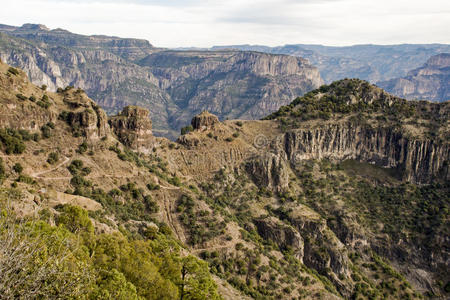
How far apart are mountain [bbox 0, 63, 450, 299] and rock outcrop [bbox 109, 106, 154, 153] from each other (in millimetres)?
305

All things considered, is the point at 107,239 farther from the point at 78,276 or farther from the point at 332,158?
the point at 332,158

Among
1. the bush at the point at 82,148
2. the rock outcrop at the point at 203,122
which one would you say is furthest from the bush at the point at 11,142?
the rock outcrop at the point at 203,122

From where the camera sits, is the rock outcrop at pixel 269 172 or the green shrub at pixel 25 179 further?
the rock outcrop at pixel 269 172

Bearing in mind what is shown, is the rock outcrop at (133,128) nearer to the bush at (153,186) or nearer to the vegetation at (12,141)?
the bush at (153,186)

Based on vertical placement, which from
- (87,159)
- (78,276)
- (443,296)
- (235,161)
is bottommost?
(443,296)

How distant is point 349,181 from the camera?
125438mm

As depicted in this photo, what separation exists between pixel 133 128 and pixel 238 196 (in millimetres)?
34908

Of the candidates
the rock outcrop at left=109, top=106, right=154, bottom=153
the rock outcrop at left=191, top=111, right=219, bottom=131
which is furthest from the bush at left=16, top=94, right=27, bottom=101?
the rock outcrop at left=191, top=111, right=219, bottom=131

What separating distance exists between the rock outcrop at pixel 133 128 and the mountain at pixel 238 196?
30 centimetres

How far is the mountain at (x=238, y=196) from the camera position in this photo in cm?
4375

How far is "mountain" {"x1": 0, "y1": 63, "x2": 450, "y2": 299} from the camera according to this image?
4375 centimetres

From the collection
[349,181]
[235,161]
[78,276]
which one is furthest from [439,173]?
[78,276]

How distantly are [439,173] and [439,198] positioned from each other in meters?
12.9

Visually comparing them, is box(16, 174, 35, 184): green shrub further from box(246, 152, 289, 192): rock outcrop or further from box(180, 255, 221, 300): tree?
box(246, 152, 289, 192): rock outcrop
